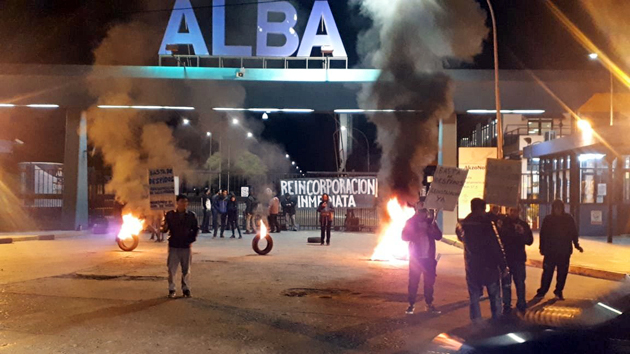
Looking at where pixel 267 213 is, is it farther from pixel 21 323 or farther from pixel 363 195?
pixel 21 323

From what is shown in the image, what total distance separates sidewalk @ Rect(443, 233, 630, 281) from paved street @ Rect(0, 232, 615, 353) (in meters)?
0.49

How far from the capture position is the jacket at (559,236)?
781cm

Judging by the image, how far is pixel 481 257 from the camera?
5773mm

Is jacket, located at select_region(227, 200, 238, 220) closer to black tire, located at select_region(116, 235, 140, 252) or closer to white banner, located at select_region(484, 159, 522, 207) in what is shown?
black tire, located at select_region(116, 235, 140, 252)

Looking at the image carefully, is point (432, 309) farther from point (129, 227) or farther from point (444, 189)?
point (129, 227)

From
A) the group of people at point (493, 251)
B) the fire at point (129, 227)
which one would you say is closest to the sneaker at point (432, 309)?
the group of people at point (493, 251)

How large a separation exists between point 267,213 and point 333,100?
18.0 ft

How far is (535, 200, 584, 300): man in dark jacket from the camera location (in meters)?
7.82

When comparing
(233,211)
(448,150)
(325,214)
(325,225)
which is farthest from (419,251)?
(448,150)

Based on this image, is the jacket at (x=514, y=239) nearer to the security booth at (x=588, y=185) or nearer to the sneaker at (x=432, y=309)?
the sneaker at (x=432, y=309)

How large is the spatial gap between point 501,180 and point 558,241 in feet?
3.92

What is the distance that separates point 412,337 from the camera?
19.5 feet

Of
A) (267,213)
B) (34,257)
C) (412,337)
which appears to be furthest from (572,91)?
(34,257)

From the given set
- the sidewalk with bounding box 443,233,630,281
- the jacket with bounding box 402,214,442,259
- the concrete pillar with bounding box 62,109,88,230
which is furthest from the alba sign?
the jacket with bounding box 402,214,442,259
